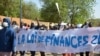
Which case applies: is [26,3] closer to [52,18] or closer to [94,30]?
Answer: [52,18]

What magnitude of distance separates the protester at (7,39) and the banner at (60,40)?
9.91 feet

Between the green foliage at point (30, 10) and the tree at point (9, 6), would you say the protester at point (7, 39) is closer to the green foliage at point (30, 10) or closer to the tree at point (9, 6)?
the tree at point (9, 6)

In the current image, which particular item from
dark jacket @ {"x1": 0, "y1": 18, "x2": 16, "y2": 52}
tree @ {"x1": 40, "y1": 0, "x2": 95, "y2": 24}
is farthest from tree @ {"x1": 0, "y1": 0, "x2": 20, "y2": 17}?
A: dark jacket @ {"x1": 0, "y1": 18, "x2": 16, "y2": 52}

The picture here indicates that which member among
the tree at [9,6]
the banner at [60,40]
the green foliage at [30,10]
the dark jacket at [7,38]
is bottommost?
the green foliage at [30,10]

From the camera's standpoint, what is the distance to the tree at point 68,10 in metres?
69.4

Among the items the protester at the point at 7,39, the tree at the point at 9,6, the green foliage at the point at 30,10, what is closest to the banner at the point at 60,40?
the protester at the point at 7,39

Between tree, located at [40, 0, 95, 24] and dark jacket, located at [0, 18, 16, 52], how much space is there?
56793mm

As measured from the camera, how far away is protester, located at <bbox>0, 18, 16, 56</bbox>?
467 inches

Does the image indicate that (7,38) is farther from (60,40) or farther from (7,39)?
(60,40)

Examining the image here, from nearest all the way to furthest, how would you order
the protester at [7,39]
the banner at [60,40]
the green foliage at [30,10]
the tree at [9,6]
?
the protester at [7,39]
the banner at [60,40]
the tree at [9,6]
the green foliage at [30,10]

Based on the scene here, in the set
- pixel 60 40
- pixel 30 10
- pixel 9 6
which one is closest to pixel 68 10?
pixel 9 6

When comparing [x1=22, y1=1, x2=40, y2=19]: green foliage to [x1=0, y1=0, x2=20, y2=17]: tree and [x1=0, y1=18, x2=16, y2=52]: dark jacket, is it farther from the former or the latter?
[x1=0, y1=18, x2=16, y2=52]: dark jacket

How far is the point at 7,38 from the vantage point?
39.2 ft

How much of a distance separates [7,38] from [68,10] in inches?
2327
